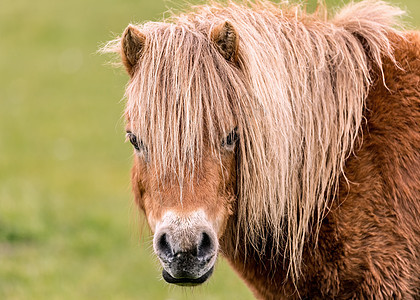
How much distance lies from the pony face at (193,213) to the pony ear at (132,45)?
1.58 ft

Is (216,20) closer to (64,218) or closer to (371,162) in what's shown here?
(371,162)

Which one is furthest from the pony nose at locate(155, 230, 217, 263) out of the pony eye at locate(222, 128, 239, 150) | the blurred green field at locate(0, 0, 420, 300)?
the blurred green field at locate(0, 0, 420, 300)

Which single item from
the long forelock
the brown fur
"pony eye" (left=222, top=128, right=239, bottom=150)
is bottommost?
the brown fur

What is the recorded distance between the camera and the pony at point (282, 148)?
Result: 3387 mm

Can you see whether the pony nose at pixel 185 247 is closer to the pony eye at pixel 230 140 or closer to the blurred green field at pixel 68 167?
the pony eye at pixel 230 140

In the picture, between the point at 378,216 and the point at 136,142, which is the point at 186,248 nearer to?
the point at 136,142

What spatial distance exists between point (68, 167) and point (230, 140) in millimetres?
10814

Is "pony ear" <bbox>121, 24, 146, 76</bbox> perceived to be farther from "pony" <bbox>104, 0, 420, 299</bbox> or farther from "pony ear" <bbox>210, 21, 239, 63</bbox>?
"pony ear" <bbox>210, 21, 239, 63</bbox>

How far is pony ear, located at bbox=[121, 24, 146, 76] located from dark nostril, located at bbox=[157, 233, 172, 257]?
1123 mm

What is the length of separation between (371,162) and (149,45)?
1524 millimetres

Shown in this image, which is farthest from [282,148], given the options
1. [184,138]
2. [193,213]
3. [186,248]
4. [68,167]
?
[68,167]

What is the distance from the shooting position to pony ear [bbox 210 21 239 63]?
3.47m

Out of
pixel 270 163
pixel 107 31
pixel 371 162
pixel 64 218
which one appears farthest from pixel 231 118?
pixel 107 31

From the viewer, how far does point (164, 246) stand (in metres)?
3.23
